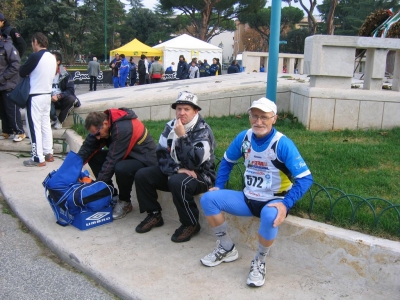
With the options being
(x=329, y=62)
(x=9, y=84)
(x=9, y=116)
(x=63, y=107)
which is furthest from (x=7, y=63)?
(x=329, y=62)

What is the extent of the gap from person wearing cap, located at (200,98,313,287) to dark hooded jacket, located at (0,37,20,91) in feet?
14.7

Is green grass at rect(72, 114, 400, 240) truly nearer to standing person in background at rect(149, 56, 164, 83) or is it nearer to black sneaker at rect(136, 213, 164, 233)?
black sneaker at rect(136, 213, 164, 233)

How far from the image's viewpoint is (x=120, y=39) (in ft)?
205

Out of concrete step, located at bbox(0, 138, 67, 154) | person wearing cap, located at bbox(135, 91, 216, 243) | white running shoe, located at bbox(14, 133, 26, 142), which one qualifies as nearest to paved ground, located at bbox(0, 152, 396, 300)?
person wearing cap, located at bbox(135, 91, 216, 243)

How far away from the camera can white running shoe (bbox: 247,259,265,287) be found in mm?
3084

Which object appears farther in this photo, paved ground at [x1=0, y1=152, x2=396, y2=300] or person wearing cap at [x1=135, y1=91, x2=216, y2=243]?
person wearing cap at [x1=135, y1=91, x2=216, y2=243]

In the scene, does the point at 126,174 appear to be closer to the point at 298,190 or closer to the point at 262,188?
the point at 262,188

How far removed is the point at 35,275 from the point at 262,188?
191 centimetres

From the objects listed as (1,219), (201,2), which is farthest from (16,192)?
(201,2)

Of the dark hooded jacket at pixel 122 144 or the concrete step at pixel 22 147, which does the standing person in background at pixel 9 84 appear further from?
the dark hooded jacket at pixel 122 144

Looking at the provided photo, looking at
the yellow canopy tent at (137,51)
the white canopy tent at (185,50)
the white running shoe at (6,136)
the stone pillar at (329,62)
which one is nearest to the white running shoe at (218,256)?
the stone pillar at (329,62)

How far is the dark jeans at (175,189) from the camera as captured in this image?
369cm

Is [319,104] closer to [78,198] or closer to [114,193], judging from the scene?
[114,193]

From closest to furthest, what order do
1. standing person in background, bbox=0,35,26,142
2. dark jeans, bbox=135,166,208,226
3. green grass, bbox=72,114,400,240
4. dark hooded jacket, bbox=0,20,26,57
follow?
green grass, bbox=72,114,400,240
dark jeans, bbox=135,166,208,226
standing person in background, bbox=0,35,26,142
dark hooded jacket, bbox=0,20,26,57
